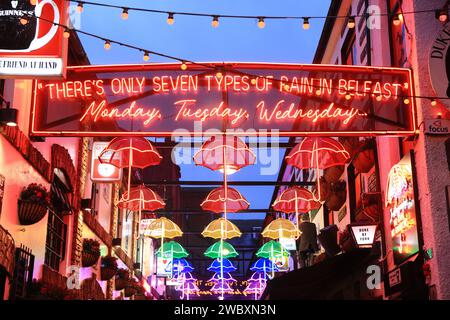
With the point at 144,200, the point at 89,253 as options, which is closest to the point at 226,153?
the point at 144,200

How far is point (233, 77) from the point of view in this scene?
1271 cm

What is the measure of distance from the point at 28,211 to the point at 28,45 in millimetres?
3105

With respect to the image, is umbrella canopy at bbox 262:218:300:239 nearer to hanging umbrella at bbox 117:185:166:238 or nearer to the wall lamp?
hanging umbrella at bbox 117:185:166:238

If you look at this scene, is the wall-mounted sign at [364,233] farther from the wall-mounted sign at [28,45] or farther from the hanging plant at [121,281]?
the hanging plant at [121,281]

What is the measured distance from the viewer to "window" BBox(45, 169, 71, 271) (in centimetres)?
1444

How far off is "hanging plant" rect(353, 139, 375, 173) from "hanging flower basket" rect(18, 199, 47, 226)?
24.2ft

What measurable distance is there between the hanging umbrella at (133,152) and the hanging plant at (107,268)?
518cm

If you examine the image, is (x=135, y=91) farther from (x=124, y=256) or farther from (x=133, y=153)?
(x=124, y=256)

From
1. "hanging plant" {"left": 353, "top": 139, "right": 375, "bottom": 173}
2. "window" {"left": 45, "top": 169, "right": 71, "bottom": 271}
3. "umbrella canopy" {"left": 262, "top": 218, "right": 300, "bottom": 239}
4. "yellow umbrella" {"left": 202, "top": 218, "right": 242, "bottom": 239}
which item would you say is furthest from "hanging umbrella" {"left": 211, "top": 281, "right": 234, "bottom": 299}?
"hanging plant" {"left": 353, "top": 139, "right": 375, "bottom": 173}

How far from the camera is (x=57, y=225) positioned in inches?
601

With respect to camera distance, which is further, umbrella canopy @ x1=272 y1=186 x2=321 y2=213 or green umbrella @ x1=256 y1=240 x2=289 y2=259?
green umbrella @ x1=256 y1=240 x2=289 y2=259

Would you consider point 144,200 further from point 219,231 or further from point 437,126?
point 437,126
